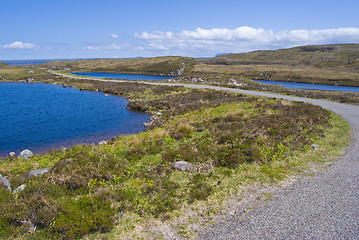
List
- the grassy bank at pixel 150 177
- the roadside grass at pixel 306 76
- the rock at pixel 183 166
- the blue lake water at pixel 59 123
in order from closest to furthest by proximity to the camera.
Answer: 1. the grassy bank at pixel 150 177
2. the rock at pixel 183 166
3. the blue lake water at pixel 59 123
4. the roadside grass at pixel 306 76

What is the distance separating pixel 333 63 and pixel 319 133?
151703mm

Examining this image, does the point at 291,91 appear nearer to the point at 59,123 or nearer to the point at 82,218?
the point at 59,123

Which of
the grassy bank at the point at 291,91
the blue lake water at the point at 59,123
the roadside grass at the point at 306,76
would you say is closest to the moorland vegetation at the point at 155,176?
the blue lake water at the point at 59,123

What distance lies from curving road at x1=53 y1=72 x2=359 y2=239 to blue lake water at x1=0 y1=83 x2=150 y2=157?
17233mm

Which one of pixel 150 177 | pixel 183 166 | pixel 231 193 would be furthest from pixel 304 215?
pixel 150 177

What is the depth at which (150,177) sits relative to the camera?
10.9 m

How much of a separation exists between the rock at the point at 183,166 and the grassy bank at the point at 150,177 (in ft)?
0.79

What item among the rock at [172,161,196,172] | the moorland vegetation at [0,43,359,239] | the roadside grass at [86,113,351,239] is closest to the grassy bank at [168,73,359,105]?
Answer: the moorland vegetation at [0,43,359,239]

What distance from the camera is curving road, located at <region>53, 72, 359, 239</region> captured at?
698 cm

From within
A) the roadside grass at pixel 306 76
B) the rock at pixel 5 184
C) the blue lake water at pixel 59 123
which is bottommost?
the blue lake water at pixel 59 123

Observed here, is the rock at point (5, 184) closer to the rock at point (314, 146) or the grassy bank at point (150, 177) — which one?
the grassy bank at point (150, 177)

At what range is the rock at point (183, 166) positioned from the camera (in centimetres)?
1170

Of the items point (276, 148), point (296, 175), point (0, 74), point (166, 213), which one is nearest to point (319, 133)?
point (276, 148)

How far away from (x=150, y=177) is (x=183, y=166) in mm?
1977
